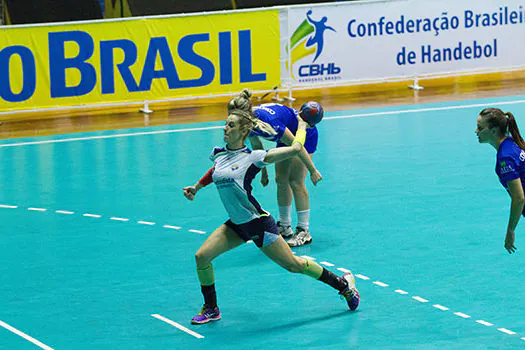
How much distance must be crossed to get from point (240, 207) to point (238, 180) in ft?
0.85

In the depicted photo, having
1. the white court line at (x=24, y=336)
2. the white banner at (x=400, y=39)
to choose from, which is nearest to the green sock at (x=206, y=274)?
the white court line at (x=24, y=336)

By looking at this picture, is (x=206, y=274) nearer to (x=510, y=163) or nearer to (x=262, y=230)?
(x=262, y=230)

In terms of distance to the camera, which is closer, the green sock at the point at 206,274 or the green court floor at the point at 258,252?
the green court floor at the point at 258,252

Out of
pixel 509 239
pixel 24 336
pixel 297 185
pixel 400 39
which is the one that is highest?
pixel 400 39

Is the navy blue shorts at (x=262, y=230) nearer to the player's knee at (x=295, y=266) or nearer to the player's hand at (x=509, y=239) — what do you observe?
the player's knee at (x=295, y=266)

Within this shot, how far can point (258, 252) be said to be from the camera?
12195 mm

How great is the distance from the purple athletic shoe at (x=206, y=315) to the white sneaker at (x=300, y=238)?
8.52 ft

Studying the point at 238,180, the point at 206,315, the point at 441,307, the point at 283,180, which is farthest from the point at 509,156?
the point at 283,180

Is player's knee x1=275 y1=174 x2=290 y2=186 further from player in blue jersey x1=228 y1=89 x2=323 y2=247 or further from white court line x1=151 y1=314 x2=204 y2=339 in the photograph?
white court line x1=151 y1=314 x2=204 y2=339

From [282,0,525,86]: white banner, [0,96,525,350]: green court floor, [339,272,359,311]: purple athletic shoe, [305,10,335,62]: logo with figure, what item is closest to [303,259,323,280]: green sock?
[339,272,359,311]: purple athletic shoe

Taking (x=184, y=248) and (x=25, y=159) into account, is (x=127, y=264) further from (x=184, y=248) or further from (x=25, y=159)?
(x=25, y=159)

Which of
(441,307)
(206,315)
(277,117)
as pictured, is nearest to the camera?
(206,315)

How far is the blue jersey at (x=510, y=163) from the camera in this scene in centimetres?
866

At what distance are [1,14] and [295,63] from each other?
8.47 meters
